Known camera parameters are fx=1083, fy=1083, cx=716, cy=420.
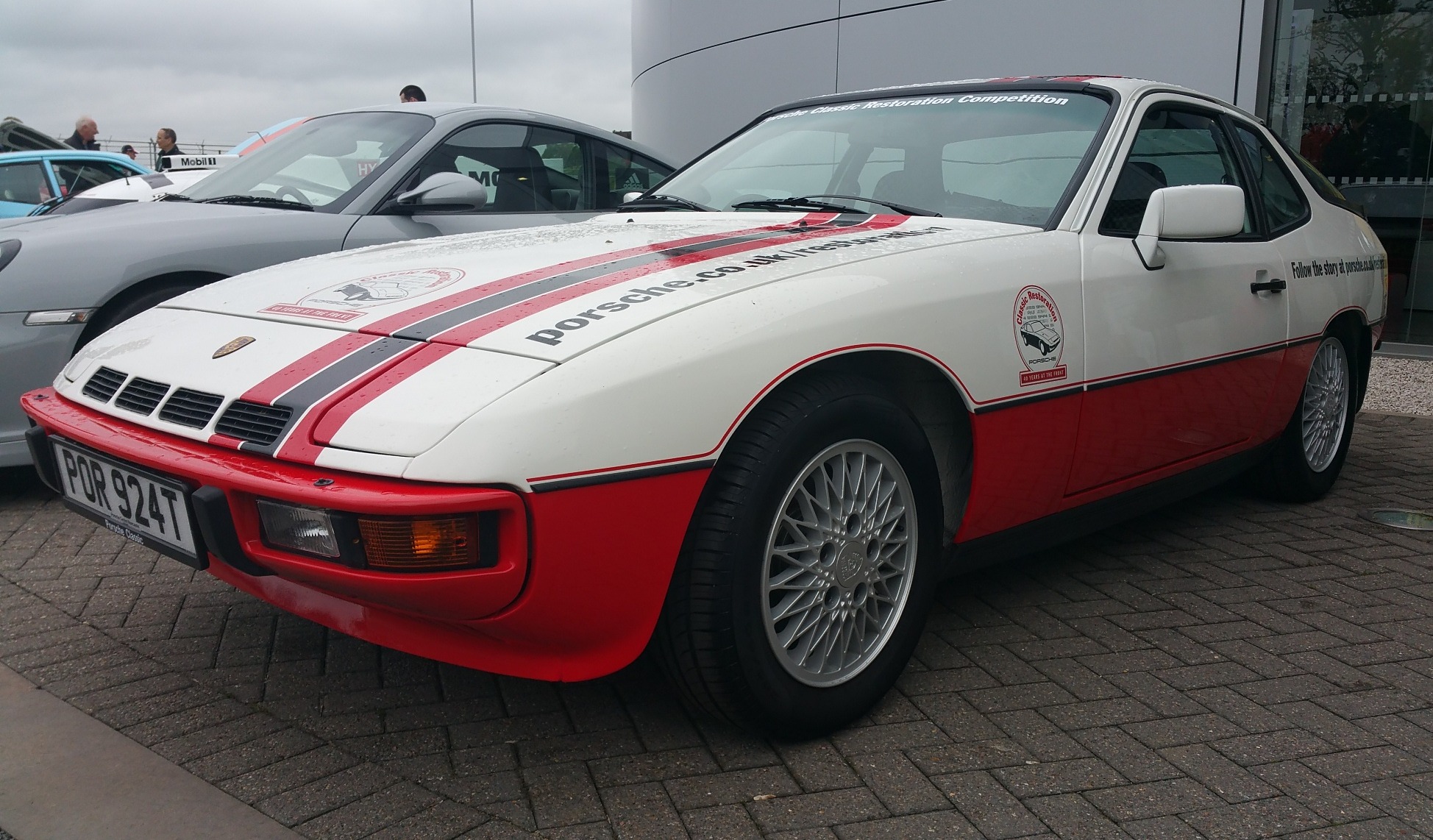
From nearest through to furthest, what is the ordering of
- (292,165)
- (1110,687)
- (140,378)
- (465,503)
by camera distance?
(465,503), (140,378), (1110,687), (292,165)

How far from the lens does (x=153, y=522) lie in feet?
6.80

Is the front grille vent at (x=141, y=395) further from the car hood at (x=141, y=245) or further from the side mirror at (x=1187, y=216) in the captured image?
the side mirror at (x=1187, y=216)

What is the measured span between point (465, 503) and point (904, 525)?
42.4 inches

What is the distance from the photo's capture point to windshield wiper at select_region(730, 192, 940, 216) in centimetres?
295

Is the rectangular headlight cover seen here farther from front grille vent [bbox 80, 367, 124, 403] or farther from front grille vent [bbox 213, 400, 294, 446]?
front grille vent [bbox 80, 367, 124, 403]

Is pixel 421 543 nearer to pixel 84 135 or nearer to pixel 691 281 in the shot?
pixel 691 281

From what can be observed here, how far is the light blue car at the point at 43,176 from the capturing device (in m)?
8.75

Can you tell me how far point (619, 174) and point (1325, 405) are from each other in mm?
3168

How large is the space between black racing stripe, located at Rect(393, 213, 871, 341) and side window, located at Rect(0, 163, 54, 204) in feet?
27.3

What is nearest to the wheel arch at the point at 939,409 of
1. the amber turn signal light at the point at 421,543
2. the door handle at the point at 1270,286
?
the amber turn signal light at the point at 421,543

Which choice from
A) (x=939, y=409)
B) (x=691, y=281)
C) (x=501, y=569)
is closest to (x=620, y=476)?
(x=501, y=569)

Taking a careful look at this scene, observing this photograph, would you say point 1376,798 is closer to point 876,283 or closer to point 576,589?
point 876,283

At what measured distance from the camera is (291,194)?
176 inches

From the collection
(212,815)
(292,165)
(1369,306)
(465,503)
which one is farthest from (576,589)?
(1369,306)
